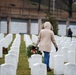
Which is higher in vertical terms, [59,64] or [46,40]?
[46,40]

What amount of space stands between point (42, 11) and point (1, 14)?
36.0ft

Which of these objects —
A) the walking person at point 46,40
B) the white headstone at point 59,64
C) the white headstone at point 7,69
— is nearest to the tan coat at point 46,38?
the walking person at point 46,40

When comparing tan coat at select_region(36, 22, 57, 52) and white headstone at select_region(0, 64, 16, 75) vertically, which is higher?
tan coat at select_region(36, 22, 57, 52)

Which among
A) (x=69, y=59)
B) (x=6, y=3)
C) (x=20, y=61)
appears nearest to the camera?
(x=69, y=59)

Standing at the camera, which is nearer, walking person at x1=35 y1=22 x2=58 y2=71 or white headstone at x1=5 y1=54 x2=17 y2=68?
white headstone at x1=5 y1=54 x2=17 y2=68

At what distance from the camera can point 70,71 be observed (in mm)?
11023

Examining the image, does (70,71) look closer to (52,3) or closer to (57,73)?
(57,73)

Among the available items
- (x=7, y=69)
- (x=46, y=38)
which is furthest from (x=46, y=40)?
(x=7, y=69)

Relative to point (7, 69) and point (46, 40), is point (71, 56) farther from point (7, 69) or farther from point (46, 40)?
point (7, 69)

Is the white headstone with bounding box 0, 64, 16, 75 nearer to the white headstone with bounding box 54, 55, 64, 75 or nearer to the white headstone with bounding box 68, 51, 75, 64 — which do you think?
the white headstone with bounding box 54, 55, 64, 75

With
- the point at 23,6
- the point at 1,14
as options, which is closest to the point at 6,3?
Answer: the point at 23,6

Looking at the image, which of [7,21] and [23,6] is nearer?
[7,21]

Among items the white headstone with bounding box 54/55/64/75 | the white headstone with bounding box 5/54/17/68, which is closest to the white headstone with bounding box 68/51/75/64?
the white headstone with bounding box 54/55/64/75

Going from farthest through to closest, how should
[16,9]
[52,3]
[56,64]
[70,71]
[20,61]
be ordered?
[52,3]
[16,9]
[20,61]
[56,64]
[70,71]
